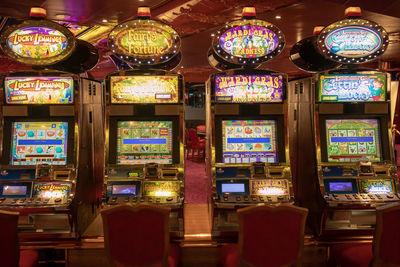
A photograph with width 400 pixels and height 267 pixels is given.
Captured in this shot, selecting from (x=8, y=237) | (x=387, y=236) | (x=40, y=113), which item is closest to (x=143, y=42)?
(x=40, y=113)

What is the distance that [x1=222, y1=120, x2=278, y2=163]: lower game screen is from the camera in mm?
3197

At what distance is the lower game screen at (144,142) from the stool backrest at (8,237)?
114cm

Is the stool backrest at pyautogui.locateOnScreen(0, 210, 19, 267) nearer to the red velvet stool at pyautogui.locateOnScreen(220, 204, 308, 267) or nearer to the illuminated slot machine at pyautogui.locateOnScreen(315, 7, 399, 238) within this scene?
the red velvet stool at pyautogui.locateOnScreen(220, 204, 308, 267)

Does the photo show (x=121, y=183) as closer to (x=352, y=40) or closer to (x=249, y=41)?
(x=249, y=41)

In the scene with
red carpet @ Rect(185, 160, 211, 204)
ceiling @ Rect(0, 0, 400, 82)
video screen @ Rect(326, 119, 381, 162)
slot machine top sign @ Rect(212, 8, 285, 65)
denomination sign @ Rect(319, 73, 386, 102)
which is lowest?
red carpet @ Rect(185, 160, 211, 204)

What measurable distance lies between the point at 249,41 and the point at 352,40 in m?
1.05

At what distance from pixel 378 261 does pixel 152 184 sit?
6.44 ft

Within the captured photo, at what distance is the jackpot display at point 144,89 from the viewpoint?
317 cm

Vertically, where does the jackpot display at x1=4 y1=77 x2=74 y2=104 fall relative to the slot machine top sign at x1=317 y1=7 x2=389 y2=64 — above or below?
below

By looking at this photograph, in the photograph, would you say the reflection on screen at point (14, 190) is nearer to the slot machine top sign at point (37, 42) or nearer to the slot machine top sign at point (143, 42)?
the slot machine top sign at point (37, 42)

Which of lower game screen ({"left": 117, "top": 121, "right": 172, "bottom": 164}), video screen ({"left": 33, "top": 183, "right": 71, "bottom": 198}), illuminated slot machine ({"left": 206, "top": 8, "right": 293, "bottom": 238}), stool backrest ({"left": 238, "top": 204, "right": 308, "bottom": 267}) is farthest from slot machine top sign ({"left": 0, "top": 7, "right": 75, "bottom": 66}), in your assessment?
stool backrest ({"left": 238, "top": 204, "right": 308, "bottom": 267})

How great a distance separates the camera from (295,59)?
3.81m

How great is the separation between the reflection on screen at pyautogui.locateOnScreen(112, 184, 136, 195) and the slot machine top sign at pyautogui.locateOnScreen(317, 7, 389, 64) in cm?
232

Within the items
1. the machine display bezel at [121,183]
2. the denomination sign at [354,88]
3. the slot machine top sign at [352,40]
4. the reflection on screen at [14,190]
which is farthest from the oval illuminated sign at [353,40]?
the reflection on screen at [14,190]
